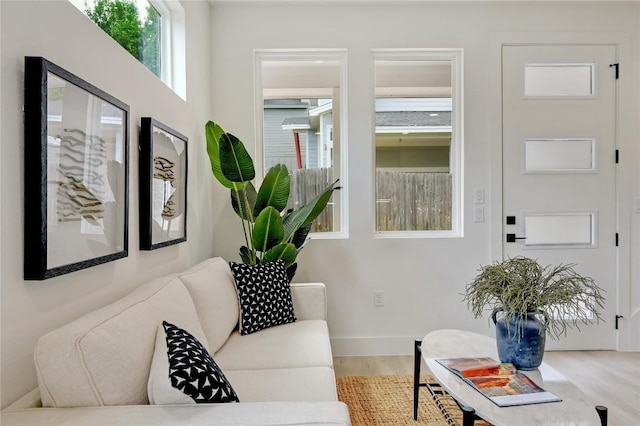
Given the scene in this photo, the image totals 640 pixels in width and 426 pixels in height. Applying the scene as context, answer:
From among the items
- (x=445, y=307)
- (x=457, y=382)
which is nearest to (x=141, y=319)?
(x=457, y=382)

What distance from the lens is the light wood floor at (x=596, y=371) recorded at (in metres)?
2.34

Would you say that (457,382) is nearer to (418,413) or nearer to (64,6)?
(418,413)

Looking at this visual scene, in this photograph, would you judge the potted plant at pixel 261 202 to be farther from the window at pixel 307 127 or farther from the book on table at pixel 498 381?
the book on table at pixel 498 381

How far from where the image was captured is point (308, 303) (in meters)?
2.61

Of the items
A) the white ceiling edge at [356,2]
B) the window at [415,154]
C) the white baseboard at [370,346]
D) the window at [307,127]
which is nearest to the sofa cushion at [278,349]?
the white baseboard at [370,346]

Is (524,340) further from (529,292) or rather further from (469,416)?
(469,416)

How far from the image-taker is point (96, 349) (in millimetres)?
1104

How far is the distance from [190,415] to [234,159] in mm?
1824

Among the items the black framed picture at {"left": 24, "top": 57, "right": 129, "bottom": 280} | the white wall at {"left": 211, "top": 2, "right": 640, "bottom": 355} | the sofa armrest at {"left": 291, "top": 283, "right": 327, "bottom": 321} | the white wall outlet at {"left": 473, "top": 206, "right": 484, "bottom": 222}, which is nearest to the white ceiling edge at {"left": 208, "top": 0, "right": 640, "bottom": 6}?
the white wall at {"left": 211, "top": 2, "right": 640, "bottom": 355}

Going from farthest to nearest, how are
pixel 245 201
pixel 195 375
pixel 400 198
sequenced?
pixel 400 198, pixel 245 201, pixel 195 375

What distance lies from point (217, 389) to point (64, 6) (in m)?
1.33

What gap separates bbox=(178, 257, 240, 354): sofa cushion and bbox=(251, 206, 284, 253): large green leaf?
395 mm

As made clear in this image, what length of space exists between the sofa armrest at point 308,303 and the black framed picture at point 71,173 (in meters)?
1.18

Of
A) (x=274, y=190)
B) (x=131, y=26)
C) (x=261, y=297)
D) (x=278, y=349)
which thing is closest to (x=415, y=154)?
(x=274, y=190)
